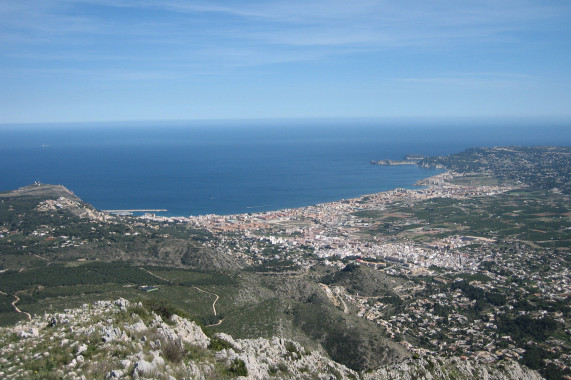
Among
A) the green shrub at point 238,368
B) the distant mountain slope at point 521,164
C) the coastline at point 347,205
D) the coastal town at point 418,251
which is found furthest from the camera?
the distant mountain slope at point 521,164

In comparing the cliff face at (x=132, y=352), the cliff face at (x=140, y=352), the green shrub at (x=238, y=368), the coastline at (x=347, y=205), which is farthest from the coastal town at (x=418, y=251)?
the green shrub at (x=238, y=368)

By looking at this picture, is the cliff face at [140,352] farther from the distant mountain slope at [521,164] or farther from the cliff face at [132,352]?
the distant mountain slope at [521,164]

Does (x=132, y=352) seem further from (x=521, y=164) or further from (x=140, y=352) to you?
(x=521, y=164)

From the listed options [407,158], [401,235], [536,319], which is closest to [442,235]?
[401,235]

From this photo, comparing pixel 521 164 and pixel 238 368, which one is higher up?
pixel 238 368

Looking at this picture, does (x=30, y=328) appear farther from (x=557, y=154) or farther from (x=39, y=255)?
(x=557, y=154)

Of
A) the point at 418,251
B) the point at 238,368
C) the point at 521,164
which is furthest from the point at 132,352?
the point at 521,164

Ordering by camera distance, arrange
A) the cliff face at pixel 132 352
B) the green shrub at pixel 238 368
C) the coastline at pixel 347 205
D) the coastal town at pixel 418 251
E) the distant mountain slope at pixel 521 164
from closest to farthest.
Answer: the cliff face at pixel 132 352 < the green shrub at pixel 238 368 < the coastal town at pixel 418 251 < the coastline at pixel 347 205 < the distant mountain slope at pixel 521 164

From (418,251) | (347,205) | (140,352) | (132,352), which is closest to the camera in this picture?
(140,352)

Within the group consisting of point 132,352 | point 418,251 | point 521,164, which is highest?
point 132,352
